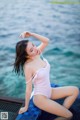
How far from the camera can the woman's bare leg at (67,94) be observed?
7.97 ft

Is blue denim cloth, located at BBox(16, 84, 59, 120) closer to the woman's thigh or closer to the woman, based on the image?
the woman

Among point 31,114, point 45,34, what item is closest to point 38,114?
point 31,114

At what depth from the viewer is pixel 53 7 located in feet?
11.7

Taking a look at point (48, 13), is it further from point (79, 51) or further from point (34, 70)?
point (34, 70)

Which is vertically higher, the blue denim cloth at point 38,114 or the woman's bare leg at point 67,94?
the woman's bare leg at point 67,94

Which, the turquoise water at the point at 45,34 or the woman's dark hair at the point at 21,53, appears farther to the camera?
the turquoise water at the point at 45,34

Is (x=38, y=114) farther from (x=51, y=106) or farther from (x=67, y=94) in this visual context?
(x=67, y=94)

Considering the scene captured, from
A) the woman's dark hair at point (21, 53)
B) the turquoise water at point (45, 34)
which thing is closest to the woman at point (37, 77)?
the woman's dark hair at point (21, 53)

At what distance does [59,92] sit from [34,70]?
40cm

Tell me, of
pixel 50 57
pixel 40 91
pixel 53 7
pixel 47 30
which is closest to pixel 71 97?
pixel 40 91

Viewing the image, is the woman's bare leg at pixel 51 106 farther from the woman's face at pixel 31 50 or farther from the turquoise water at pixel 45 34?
the turquoise water at pixel 45 34

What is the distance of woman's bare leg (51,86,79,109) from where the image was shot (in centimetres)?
243

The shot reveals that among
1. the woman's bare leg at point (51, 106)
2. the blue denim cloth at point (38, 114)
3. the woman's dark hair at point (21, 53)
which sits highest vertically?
the woman's dark hair at point (21, 53)

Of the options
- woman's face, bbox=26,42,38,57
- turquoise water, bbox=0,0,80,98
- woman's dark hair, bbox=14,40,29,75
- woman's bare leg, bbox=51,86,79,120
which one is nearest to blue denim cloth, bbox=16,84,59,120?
woman's bare leg, bbox=51,86,79,120
